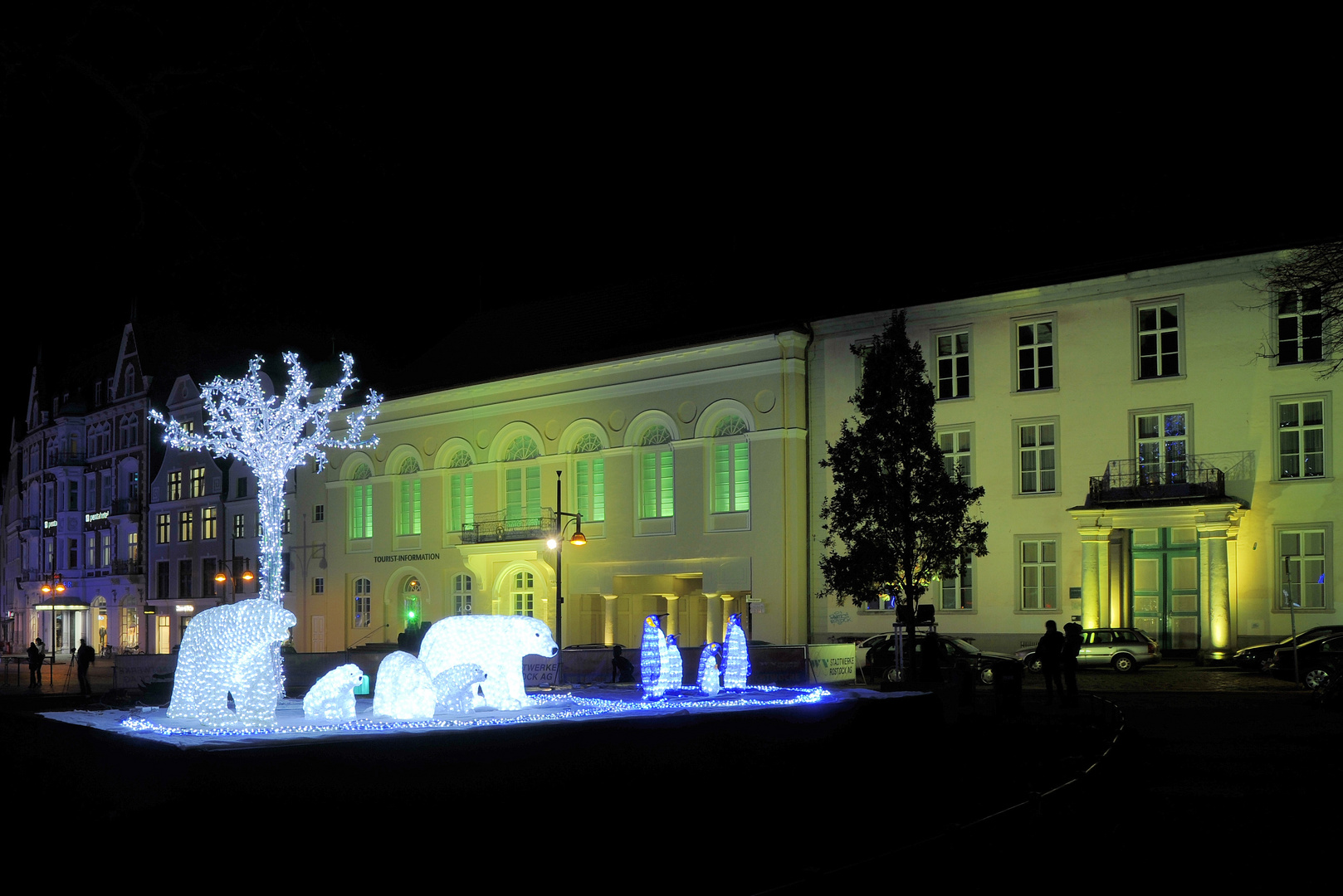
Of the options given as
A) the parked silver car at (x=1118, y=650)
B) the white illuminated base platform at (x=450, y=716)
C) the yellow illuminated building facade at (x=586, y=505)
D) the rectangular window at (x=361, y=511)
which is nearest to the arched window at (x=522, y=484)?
the yellow illuminated building facade at (x=586, y=505)

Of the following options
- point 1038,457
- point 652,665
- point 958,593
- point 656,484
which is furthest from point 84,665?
point 1038,457

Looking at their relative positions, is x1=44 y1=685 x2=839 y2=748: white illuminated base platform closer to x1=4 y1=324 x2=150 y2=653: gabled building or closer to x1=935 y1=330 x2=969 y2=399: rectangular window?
x1=935 y1=330 x2=969 y2=399: rectangular window

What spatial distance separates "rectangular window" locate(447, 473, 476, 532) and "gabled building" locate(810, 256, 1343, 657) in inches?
653

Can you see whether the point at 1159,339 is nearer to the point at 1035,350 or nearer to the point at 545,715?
the point at 1035,350

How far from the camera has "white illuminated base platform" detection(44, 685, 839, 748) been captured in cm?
1325

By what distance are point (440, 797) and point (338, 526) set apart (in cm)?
4755

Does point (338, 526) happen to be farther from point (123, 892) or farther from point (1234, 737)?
point (123, 892)

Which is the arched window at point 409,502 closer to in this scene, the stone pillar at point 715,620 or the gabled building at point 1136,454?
the stone pillar at point 715,620

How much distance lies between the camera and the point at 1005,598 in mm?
39250

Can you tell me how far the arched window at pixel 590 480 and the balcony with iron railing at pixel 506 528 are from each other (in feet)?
4.42

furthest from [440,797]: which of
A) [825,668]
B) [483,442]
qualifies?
[483,442]

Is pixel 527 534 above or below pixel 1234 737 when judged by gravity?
above

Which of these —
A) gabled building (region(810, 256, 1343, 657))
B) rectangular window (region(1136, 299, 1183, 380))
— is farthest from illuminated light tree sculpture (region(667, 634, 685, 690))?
rectangular window (region(1136, 299, 1183, 380))

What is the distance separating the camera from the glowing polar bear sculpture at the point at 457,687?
637 inches
